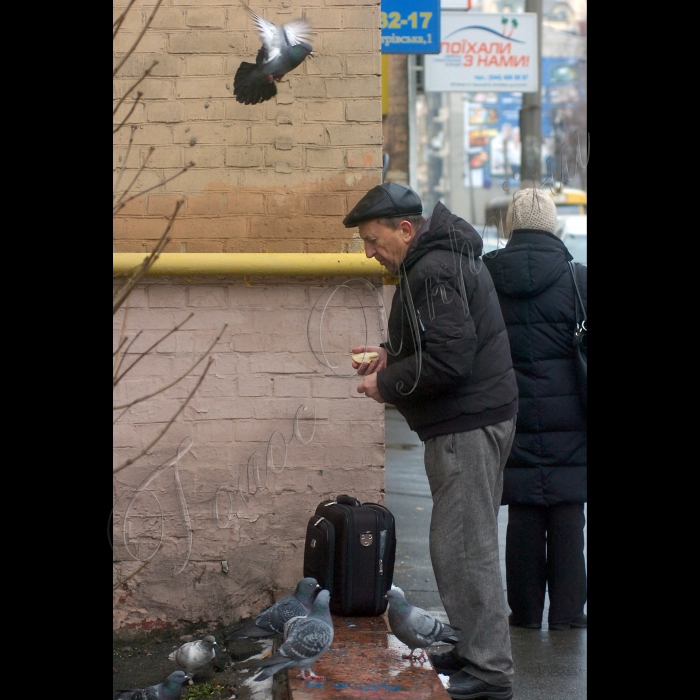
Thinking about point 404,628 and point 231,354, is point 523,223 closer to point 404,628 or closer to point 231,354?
point 231,354

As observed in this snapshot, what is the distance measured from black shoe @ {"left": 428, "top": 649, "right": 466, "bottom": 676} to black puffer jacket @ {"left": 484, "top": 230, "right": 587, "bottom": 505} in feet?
3.26

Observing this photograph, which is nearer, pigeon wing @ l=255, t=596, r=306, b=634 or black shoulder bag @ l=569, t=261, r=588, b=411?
pigeon wing @ l=255, t=596, r=306, b=634

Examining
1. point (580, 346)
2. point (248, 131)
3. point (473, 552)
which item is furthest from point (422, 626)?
point (248, 131)

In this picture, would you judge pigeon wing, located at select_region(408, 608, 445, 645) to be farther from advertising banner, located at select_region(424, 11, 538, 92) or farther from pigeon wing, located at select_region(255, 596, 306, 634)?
advertising banner, located at select_region(424, 11, 538, 92)

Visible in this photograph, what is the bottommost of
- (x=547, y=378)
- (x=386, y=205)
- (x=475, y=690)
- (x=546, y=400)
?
(x=475, y=690)

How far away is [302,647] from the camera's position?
3.23 m

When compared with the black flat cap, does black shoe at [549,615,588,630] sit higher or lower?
lower

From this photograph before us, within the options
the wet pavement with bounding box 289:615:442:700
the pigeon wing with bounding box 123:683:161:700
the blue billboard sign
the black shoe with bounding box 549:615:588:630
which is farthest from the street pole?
the pigeon wing with bounding box 123:683:161:700

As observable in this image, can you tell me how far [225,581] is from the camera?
4.67m

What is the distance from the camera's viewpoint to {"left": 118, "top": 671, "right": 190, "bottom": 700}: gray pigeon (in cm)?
341

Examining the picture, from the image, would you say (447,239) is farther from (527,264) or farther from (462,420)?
(527,264)

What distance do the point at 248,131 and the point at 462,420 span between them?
1892 mm

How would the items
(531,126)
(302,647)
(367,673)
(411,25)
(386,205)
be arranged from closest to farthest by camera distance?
(302,647) → (367,673) → (386,205) → (411,25) → (531,126)
